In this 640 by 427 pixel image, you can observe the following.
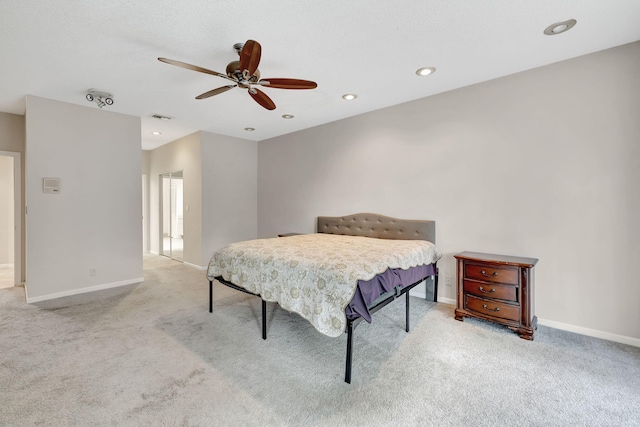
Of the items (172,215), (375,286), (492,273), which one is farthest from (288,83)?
(172,215)

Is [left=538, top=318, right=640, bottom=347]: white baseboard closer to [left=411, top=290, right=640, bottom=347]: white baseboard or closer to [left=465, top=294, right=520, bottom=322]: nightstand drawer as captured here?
→ [left=411, top=290, right=640, bottom=347]: white baseboard

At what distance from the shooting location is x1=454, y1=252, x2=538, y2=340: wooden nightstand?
2.73 meters

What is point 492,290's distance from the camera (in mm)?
2910

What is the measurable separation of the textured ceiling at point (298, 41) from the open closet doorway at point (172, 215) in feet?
9.32

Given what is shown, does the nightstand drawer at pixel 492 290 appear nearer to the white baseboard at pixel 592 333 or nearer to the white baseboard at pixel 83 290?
the white baseboard at pixel 592 333

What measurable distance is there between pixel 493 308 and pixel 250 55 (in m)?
3.32

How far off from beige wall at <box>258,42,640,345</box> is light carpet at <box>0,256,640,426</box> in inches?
24.0

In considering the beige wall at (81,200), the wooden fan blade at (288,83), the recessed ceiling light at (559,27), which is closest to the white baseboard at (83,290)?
the beige wall at (81,200)

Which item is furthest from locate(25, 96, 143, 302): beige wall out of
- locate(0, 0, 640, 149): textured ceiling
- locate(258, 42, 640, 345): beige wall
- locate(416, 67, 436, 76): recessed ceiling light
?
locate(416, 67, 436, 76): recessed ceiling light

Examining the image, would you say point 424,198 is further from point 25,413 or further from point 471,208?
point 25,413

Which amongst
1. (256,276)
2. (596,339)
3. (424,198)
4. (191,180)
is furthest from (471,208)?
(191,180)

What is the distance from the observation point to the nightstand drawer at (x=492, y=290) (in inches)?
110

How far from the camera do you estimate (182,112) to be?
14.5ft

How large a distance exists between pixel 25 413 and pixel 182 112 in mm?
3946
